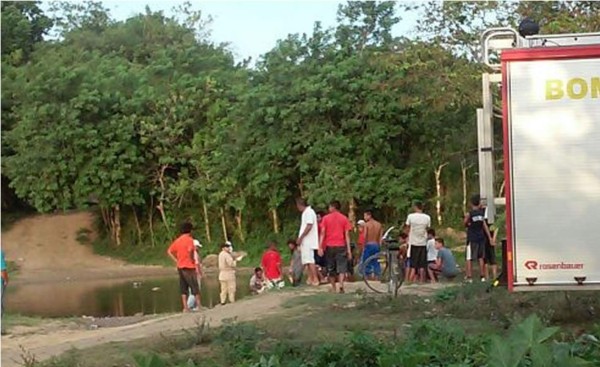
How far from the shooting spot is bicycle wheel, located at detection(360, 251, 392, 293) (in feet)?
44.9

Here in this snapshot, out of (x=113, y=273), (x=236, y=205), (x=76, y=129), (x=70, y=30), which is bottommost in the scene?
(x=113, y=273)

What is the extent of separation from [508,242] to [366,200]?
21.8m

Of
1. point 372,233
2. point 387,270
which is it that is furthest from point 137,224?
point 387,270

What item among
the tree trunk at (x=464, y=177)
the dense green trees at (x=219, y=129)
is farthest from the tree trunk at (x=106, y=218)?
the tree trunk at (x=464, y=177)

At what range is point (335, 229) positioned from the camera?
47.0ft

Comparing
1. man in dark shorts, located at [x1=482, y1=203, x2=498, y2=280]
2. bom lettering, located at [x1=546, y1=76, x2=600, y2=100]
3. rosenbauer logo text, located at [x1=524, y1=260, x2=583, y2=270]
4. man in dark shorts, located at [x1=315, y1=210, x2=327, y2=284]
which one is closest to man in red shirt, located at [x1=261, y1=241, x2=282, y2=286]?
man in dark shorts, located at [x1=315, y1=210, x2=327, y2=284]

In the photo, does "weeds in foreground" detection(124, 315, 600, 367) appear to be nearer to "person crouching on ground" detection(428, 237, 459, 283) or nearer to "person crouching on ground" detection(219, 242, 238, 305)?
"person crouching on ground" detection(219, 242, 238, 305)

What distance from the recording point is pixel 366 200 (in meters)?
31.4

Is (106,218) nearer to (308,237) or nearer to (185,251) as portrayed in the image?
(308,237)

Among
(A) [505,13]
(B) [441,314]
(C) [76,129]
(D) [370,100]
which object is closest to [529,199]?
(B) [441,314]

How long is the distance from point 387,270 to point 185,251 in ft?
9.45

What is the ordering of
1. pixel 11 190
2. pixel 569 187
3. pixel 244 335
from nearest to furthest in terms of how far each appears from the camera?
1. pixel 244 335
2. pixel 569 187
3. pixel 11 190

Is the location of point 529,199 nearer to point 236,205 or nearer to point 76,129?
point 236,205

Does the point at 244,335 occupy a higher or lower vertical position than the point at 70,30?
lower
